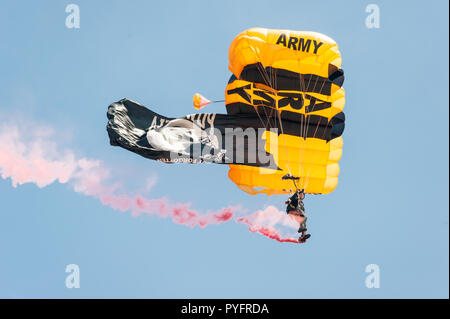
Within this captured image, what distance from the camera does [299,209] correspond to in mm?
16391

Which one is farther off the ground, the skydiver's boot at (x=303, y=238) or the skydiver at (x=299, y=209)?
the skydiver at (x=299, y=209)

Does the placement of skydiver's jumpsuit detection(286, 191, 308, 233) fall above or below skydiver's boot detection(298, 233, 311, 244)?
above

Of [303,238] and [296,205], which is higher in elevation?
[296,205]

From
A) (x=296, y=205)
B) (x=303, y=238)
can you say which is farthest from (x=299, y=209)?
(x=303, y=238)

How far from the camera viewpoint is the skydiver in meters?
16.2

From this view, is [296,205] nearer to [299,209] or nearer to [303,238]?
[299,209]

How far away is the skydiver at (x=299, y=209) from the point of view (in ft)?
53.2

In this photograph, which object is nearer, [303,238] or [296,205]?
[303,238]

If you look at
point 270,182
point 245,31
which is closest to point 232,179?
point 270,182

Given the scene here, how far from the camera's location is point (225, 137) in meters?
17.9

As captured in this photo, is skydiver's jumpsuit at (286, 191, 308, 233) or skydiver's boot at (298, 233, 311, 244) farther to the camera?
skydiver's jumpsuit at (286, 191, 308, 233)

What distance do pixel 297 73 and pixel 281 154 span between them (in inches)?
78.4

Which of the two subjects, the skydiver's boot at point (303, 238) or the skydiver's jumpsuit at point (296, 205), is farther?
the skydiver's jumpsuit at point (296, 205)

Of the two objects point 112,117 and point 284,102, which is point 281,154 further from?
point 112,117
